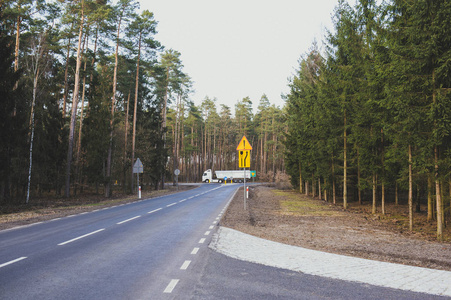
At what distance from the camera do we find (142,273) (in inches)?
238

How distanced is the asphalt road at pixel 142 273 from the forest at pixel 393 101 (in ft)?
25.5

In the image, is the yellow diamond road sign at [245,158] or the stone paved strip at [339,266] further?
the yellow diamond road sign at [245,158]

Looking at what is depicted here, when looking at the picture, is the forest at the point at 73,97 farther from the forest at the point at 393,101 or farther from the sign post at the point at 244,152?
the forest at the point at 393,101

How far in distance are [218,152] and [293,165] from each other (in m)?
55.0

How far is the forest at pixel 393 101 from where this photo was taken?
1065cm

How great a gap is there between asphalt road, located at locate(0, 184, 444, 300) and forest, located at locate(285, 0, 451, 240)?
25.5 feet

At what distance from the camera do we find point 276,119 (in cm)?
8312

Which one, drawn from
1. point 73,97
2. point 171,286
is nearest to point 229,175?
point 73,97

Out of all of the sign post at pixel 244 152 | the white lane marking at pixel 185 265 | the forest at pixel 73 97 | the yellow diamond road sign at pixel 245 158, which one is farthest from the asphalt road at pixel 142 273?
the forest at pixel 73 97

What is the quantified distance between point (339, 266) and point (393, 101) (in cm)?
752

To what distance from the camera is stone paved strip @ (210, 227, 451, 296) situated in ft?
17.9

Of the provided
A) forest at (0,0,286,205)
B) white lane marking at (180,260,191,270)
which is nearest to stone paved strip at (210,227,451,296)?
white lane marking at (180,260,191,270)

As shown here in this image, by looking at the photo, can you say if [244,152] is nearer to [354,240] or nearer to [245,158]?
[245,158]

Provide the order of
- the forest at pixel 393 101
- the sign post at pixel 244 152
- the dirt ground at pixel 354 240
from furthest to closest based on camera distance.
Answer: the sign post at pixel 244 152, the forest at pixel 393 101, the dirt ground at pixel 354 240
